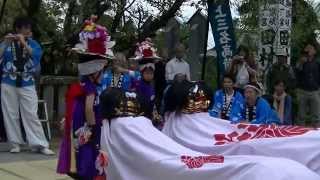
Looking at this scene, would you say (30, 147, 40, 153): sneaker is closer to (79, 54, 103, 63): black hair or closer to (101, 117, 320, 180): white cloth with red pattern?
(79, 54, 103, 63): black hair

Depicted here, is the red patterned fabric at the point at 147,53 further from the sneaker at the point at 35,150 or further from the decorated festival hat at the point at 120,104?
the decorated festival hat at the point at 120,104

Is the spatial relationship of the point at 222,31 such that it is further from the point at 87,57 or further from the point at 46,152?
the point at 87,57

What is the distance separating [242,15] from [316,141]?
7116 mm

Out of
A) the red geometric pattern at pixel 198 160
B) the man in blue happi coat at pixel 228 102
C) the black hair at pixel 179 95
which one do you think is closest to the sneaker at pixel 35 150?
the man in blue happi coat at pixel 228 102

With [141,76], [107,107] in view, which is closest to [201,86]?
[107,107]

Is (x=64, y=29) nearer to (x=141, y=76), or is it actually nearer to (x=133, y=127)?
(x=141, y=76)

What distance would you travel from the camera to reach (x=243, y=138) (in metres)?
4.77

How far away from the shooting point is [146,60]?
795 centimetres

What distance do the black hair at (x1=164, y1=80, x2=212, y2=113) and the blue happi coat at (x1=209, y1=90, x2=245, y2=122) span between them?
76.8 inches

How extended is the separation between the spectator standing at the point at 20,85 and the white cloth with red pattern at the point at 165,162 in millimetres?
3790

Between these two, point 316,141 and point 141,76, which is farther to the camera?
point 141,76

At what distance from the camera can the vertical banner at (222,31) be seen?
421 inches

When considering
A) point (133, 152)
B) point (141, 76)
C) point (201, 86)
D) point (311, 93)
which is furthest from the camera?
point (311, 93)

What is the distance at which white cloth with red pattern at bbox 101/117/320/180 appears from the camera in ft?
10.6
